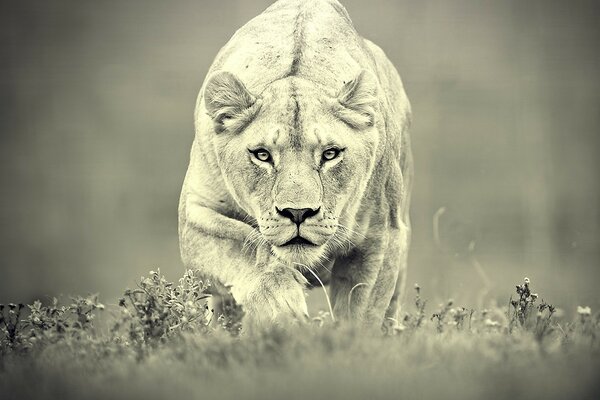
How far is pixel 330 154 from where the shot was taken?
685cm

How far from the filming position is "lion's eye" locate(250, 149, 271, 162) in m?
6.79

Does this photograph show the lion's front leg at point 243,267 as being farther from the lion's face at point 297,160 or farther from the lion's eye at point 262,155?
the lion's eye at point 262,155

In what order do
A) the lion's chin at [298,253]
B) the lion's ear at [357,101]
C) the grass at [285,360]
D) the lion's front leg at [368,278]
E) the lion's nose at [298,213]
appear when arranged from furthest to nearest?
the lion's front leg at [368,278] → the lion's ear at [357,101] → the lion's chin at [298,253] → the lion's nose at [298,213] → the grass at [285,360]

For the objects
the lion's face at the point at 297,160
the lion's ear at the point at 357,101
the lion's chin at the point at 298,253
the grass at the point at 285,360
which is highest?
the lion's ear at the point at 357,101

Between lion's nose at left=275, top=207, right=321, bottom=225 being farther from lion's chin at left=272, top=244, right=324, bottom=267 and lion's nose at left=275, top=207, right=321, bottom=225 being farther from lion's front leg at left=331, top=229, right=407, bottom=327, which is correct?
lion's front leg at left=331, top=229, right=407, bottom=327

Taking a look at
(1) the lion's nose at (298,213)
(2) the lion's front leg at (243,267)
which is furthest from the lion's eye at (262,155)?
(2) the lion's front leg at (243,267)

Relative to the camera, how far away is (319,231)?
6.64m

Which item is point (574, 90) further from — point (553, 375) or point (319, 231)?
point (553, 375)

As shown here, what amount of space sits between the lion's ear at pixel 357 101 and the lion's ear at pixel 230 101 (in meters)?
0.49

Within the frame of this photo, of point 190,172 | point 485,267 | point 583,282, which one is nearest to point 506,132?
point 485,267

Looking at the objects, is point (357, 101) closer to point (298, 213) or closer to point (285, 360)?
point (298, 213)

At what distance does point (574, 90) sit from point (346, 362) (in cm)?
1235

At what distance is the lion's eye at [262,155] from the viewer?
6.79 meters

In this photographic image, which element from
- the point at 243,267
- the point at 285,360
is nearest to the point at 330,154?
the point at 243,267
